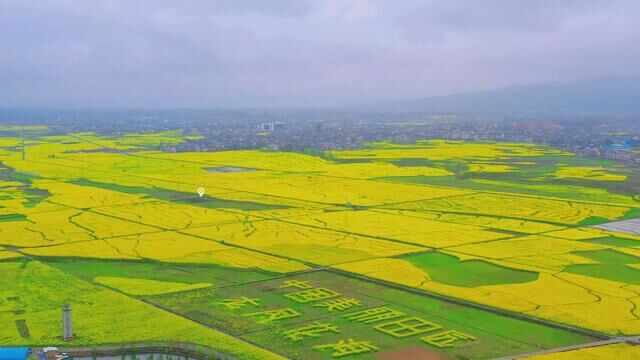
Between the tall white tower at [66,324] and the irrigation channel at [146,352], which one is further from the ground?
the tall white tower at [66,324]

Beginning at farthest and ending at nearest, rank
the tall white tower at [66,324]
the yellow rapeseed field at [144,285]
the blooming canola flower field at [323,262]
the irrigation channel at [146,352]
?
the yellow rapeseed field at [144,285]
the blooming canola flower field at [323,262]
the tall white tower at [66,324]
the irrigation channel at [146,352]

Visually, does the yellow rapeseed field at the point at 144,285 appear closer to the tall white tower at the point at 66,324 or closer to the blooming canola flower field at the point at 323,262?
the blooming canola flower field at the point at 323,262

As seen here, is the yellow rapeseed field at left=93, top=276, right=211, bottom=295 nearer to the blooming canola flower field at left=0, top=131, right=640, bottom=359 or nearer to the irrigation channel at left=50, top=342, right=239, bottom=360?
the blooming canola flower field at left=0, top=131, right=640, bottom=359

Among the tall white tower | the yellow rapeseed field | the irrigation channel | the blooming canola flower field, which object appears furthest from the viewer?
the yellow rapeseed field

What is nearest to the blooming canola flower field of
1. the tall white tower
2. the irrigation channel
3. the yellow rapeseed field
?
the yellow rapeseed field

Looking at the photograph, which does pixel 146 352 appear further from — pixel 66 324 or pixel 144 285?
pixel 144 285

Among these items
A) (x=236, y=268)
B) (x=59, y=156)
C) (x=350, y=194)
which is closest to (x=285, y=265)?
(x=236, y=268)

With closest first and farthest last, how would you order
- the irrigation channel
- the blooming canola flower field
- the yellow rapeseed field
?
the irrigation channel
the blooming canola flower field
the yellow rapeseed field

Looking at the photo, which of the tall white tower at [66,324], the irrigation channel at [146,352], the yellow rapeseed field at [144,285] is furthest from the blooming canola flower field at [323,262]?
the irrigation channel at [146,352]
